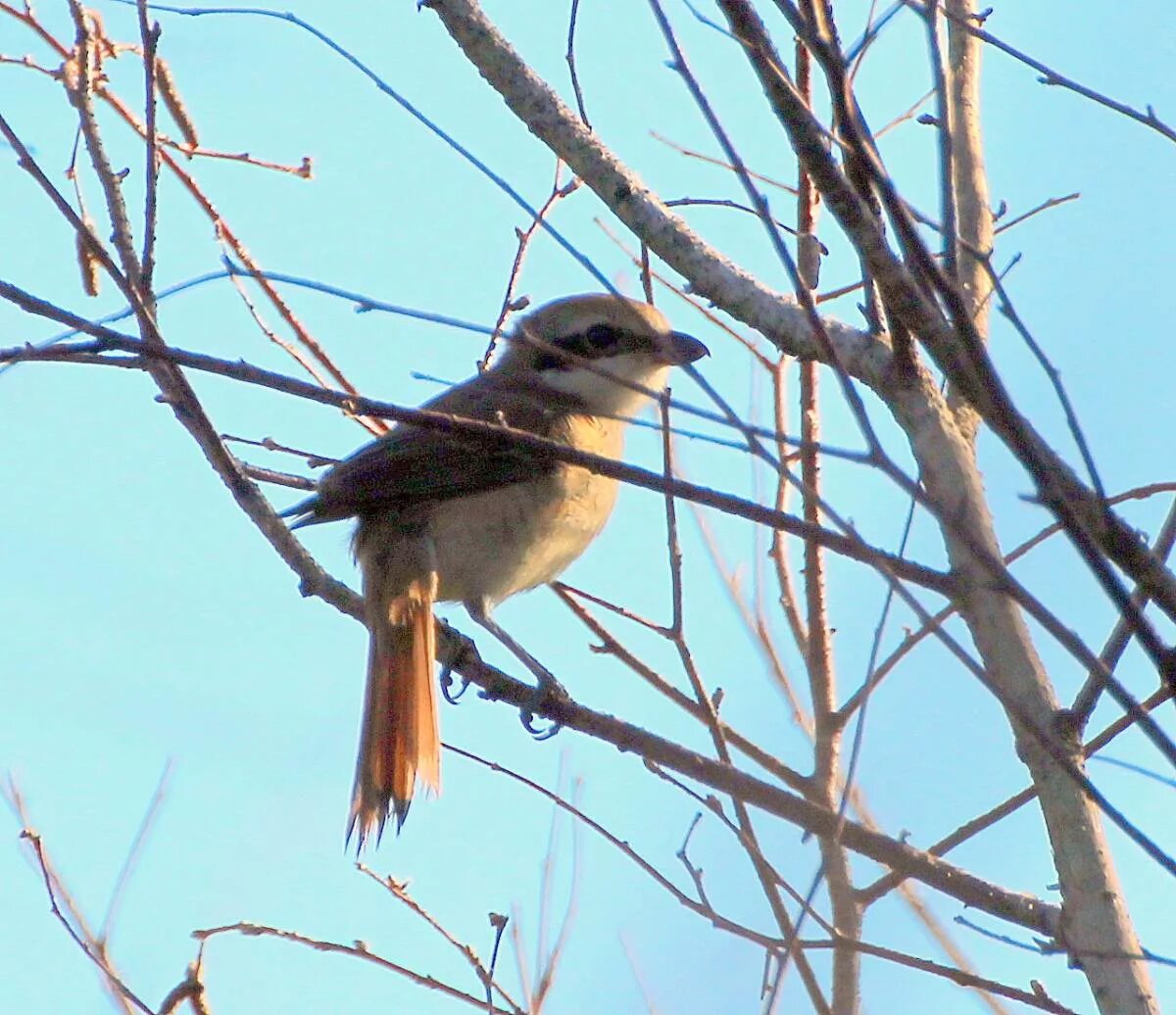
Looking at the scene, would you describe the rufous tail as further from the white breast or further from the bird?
the white breast

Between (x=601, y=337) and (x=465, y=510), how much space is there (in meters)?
0.80

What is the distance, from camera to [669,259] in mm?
2773

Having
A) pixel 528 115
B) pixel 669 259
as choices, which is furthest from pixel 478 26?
pixel 669 259

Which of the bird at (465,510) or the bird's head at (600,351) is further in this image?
the bird's head at (600,351)

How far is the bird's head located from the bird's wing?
0.85ft

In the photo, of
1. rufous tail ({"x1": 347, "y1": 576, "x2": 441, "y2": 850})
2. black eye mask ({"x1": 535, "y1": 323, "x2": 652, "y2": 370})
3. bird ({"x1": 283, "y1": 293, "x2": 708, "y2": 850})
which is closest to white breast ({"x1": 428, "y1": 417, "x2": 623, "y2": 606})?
bird ({"x1": 283, "y1": 293, "x2": 708, "y2": 850})

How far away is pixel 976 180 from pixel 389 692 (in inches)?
73.8

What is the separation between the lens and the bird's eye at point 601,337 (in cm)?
469

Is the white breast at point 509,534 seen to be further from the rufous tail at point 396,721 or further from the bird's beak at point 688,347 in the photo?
the bird's beak at point 688,347

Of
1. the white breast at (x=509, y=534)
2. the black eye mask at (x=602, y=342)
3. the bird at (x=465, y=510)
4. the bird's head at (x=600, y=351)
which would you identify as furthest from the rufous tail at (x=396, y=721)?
the black eye mask at (x=602, y=342)

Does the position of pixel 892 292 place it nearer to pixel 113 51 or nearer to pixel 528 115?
pixel 528 115

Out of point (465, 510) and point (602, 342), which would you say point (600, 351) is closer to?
point (602, 342)

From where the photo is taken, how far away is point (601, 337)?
472 cm

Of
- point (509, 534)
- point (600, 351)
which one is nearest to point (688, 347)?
point (600, 351)
